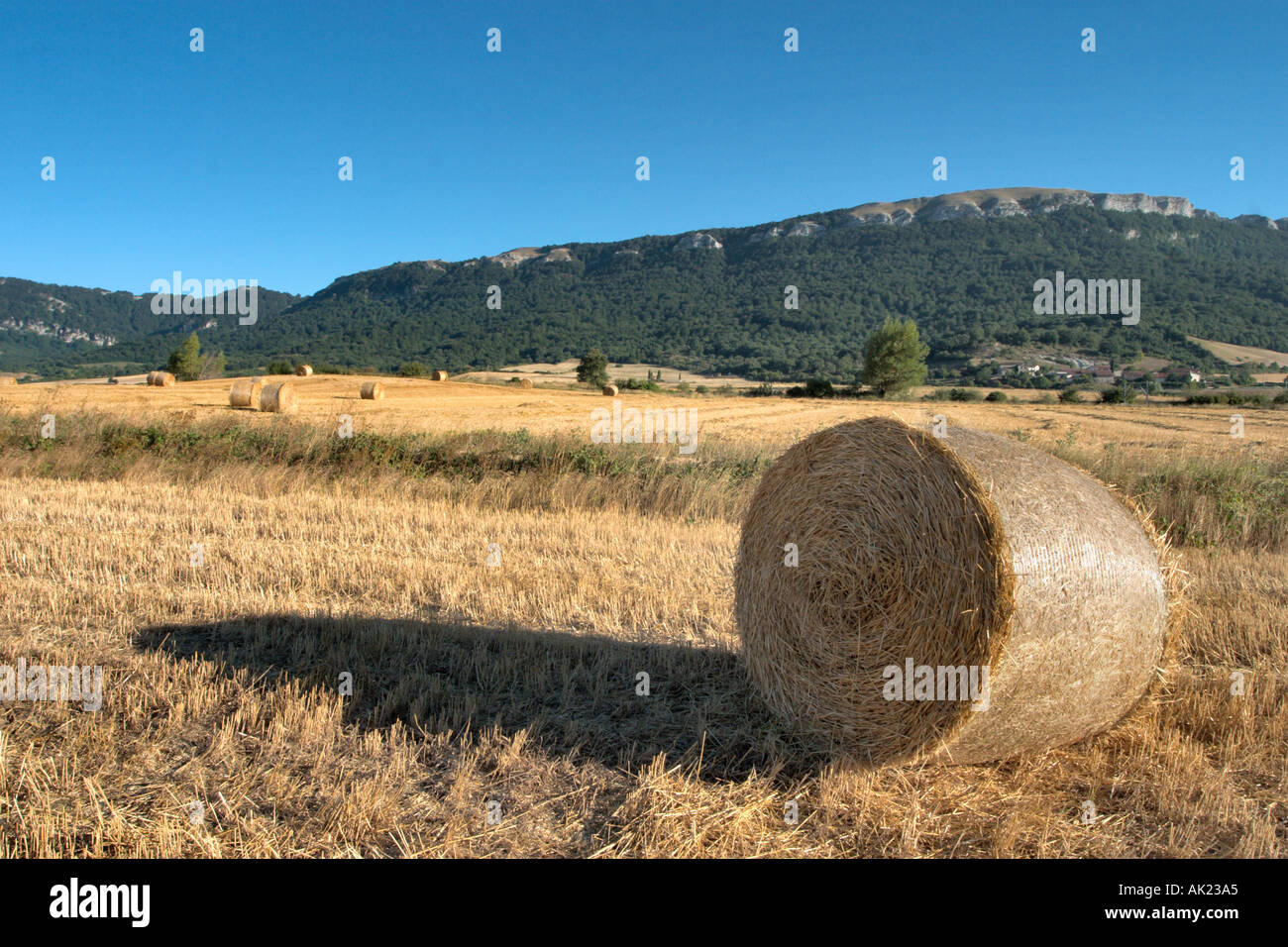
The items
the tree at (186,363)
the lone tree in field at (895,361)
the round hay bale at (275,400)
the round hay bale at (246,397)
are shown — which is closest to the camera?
the round hay bale at (275,400)

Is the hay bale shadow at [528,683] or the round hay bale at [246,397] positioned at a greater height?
the round hay bale at [246,397]

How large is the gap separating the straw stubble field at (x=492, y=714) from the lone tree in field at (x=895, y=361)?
52.0m

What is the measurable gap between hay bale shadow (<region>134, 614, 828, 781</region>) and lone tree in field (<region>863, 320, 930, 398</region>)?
57.2m

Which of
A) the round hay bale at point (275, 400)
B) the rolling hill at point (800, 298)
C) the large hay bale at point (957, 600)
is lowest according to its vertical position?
the large hay bale at point (957, 600)

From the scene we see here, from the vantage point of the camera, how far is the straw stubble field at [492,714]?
3.57 metres

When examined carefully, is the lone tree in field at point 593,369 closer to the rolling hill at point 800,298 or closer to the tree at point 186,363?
the rolling hill at point 800,298

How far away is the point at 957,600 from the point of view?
3996mm

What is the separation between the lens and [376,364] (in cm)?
8200

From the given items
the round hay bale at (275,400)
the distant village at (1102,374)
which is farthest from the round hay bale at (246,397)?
the distant village at (1102,374)

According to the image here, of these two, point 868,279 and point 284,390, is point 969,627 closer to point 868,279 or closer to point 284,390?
point 284,390

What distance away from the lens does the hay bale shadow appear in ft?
14.7

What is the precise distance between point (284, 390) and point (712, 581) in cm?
2665

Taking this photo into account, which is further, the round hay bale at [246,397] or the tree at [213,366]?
the tree at [213,366]

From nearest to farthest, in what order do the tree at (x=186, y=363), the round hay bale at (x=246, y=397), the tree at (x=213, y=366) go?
the round hay bale at (x=246, y=397), the tree at (x=186, y=363), the tree at (x=213, y=366)
